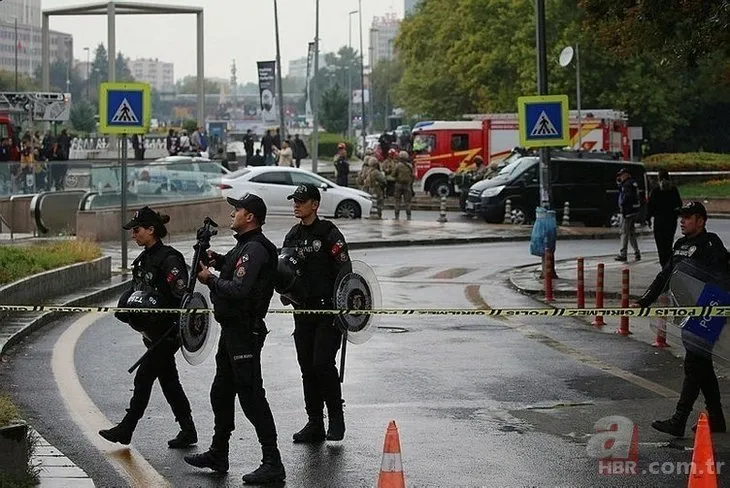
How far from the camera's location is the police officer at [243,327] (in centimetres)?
893

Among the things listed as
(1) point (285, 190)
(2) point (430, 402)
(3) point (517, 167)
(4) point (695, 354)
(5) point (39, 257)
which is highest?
(3) point (517, 167)

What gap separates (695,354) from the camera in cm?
1038

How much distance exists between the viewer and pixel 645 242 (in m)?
33.1

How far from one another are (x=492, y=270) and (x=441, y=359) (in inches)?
428

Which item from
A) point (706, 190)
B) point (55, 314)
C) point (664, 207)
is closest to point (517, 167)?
point (706, 190)

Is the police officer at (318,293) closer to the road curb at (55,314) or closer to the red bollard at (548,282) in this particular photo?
the road curb at (55,314)

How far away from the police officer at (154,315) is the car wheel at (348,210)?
26946 mm

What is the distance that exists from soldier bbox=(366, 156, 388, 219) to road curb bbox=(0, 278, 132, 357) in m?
16.4

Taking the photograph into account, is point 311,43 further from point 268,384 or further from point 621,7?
point 268,384

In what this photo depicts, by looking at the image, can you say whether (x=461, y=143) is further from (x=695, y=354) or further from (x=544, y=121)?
(x=695, y=354)

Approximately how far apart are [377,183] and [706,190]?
16.5 meters

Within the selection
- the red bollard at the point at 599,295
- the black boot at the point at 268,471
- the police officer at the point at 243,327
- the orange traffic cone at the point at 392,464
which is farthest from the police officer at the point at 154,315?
the red bollard at the point at 599,295

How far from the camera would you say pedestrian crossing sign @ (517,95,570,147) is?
2186 centimetres

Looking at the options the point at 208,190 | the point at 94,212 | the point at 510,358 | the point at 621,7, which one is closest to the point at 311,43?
the point at 208,190
